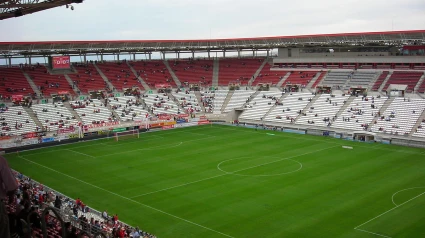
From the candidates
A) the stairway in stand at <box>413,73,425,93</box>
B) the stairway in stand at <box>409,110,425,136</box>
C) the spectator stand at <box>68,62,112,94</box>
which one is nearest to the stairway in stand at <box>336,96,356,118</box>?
the stairway in stand at <box>413,73,425,93</box>

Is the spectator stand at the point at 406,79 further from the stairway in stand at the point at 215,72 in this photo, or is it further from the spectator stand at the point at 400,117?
A: the stairway in stand at the point at 215,72

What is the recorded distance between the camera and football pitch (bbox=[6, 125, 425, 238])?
25.7 metres

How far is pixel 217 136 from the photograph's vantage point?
56.0 metres

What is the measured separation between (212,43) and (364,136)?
34315 millimetres

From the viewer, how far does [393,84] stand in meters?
61.2

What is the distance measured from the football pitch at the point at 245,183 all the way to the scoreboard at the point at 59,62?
72.1 feet

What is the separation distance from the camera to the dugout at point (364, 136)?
51.0 m

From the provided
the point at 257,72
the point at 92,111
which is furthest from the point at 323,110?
the point at 92,111

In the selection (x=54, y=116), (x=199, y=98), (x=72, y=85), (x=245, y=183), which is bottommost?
(x=245, y=183)

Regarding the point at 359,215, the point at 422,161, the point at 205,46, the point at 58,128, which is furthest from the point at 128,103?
the point at 359,215

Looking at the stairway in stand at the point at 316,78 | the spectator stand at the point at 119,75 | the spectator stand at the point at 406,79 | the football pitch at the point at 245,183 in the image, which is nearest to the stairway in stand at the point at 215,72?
the spectator stand at the point at 119,75

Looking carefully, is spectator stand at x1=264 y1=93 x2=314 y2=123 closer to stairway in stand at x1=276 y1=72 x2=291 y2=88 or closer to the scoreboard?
stairway in stand at x1=276 y1=72 x2=291 y2=88

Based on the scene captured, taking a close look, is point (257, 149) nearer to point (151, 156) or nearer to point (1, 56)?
point (151, 156)

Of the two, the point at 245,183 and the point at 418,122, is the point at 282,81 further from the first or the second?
the point at 245,183
